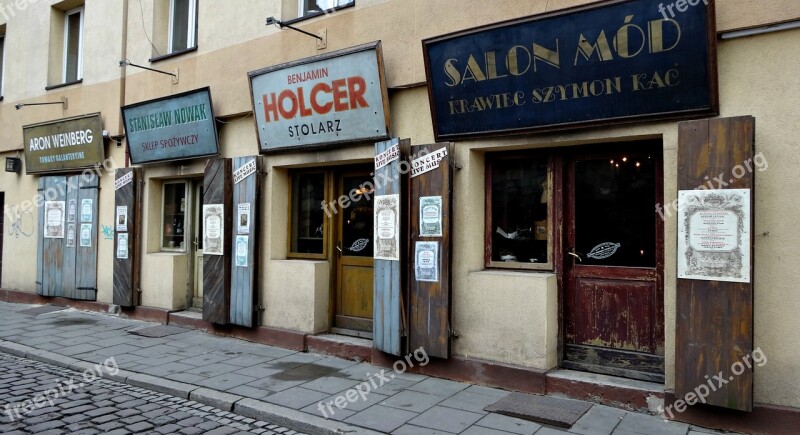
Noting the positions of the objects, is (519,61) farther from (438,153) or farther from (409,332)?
(409,332)

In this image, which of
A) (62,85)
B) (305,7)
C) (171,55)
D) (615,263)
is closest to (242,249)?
(305,7)

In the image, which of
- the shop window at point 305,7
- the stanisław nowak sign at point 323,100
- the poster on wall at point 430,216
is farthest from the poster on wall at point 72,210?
the poster on wall at point 430,216

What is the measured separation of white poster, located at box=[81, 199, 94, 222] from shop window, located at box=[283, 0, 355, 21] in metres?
5.38

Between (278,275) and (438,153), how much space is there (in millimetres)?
3025

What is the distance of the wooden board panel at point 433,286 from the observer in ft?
20.6

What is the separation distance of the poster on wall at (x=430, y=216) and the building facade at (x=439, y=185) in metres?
0.04

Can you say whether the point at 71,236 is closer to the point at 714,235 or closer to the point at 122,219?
the point at 122,219

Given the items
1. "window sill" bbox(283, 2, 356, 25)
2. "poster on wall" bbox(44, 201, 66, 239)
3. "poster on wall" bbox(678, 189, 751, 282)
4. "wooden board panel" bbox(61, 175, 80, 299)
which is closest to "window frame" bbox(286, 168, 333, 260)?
"window sill" bbox(283, 2, 356, 25)

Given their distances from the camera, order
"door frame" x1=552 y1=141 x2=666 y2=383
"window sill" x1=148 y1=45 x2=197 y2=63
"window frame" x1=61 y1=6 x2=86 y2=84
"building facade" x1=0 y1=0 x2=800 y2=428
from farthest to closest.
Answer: "window frame" x1=61 y1=6 x2=86 y2=84
"window sill" x1=148 y1=45 x2=197 y2=63
"door frame" x1=552 y1=141 x2=666 y2=383
"building facade" x1=0 y1=0 x2=800 y2=428

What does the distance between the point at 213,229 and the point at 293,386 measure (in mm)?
3315

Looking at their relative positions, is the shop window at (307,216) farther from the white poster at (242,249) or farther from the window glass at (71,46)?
the window glass at (71,46)

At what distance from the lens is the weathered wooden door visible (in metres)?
5.60

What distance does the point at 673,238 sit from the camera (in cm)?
520

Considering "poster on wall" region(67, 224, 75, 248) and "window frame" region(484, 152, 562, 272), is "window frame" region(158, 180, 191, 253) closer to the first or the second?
"poster on wall" region(67, 224, 75, 248)
